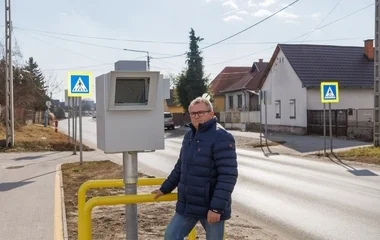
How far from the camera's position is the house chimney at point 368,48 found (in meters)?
37.0

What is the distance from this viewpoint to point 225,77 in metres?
67.8

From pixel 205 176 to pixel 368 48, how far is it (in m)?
37.0

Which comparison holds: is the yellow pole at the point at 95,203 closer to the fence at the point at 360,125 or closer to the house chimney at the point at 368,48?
the fence at the point at 360,125

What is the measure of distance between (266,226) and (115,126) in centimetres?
423

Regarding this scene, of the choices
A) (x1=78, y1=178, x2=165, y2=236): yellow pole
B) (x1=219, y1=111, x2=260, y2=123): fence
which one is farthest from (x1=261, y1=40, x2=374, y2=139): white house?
(x1=78, y1=178, x2=165, y2=236): yellow pole

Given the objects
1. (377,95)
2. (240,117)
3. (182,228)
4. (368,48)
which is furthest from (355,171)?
(240,117)

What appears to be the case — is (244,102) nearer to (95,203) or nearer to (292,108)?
(292,108)

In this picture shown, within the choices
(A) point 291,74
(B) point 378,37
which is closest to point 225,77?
(A) point 291,74

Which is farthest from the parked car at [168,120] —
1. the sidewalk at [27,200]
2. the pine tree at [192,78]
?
the sidewalk at [27,200]

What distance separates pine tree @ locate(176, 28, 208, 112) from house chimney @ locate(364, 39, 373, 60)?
66.5ft

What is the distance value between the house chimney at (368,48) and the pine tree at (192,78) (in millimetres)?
20269

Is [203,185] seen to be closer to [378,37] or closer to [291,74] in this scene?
[378,37]

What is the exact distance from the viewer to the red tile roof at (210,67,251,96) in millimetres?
65812

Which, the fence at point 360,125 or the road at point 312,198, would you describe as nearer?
the road at point 312,198
